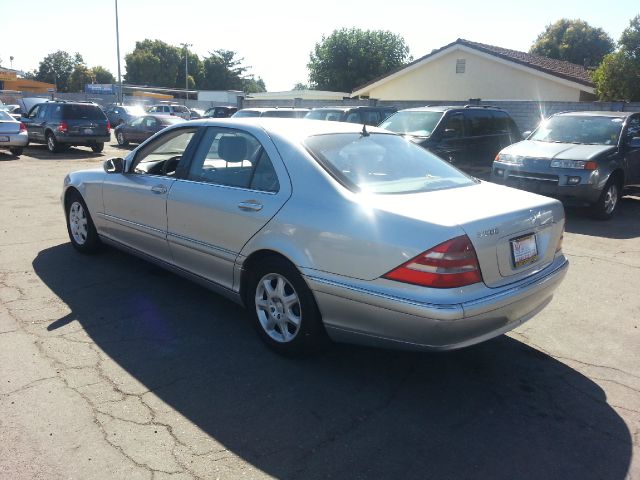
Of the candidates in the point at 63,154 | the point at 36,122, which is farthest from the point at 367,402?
Result: the point at 36,122

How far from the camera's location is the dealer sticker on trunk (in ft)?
10.8

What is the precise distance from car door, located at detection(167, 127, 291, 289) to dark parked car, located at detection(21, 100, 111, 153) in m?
14.8

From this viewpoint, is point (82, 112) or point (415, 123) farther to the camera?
point (82, 112)

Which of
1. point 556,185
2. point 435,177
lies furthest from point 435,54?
point 435,177

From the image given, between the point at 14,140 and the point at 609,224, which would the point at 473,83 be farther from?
the point at 14,140

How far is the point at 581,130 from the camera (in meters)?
9.73

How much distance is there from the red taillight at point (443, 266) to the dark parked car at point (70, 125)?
666 inches

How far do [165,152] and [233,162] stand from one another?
4.91ft

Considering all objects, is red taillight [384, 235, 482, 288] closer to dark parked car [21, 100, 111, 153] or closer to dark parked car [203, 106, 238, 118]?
dark parked car [21, 100, 111, 153]

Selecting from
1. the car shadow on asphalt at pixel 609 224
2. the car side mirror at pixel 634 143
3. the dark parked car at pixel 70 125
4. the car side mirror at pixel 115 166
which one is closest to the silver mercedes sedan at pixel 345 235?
the car side mirror at pixel 115 166

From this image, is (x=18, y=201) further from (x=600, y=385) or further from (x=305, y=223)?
(x=600, y=385)

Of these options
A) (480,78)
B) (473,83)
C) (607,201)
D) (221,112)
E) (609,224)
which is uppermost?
(480,78)

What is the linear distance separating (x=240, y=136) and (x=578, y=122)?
7908 millimetres

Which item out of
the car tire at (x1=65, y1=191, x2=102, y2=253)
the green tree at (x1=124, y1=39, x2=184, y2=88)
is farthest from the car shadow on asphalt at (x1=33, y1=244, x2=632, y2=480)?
the green tree at (x1=124, y1=39, x2=184, y2=88)
